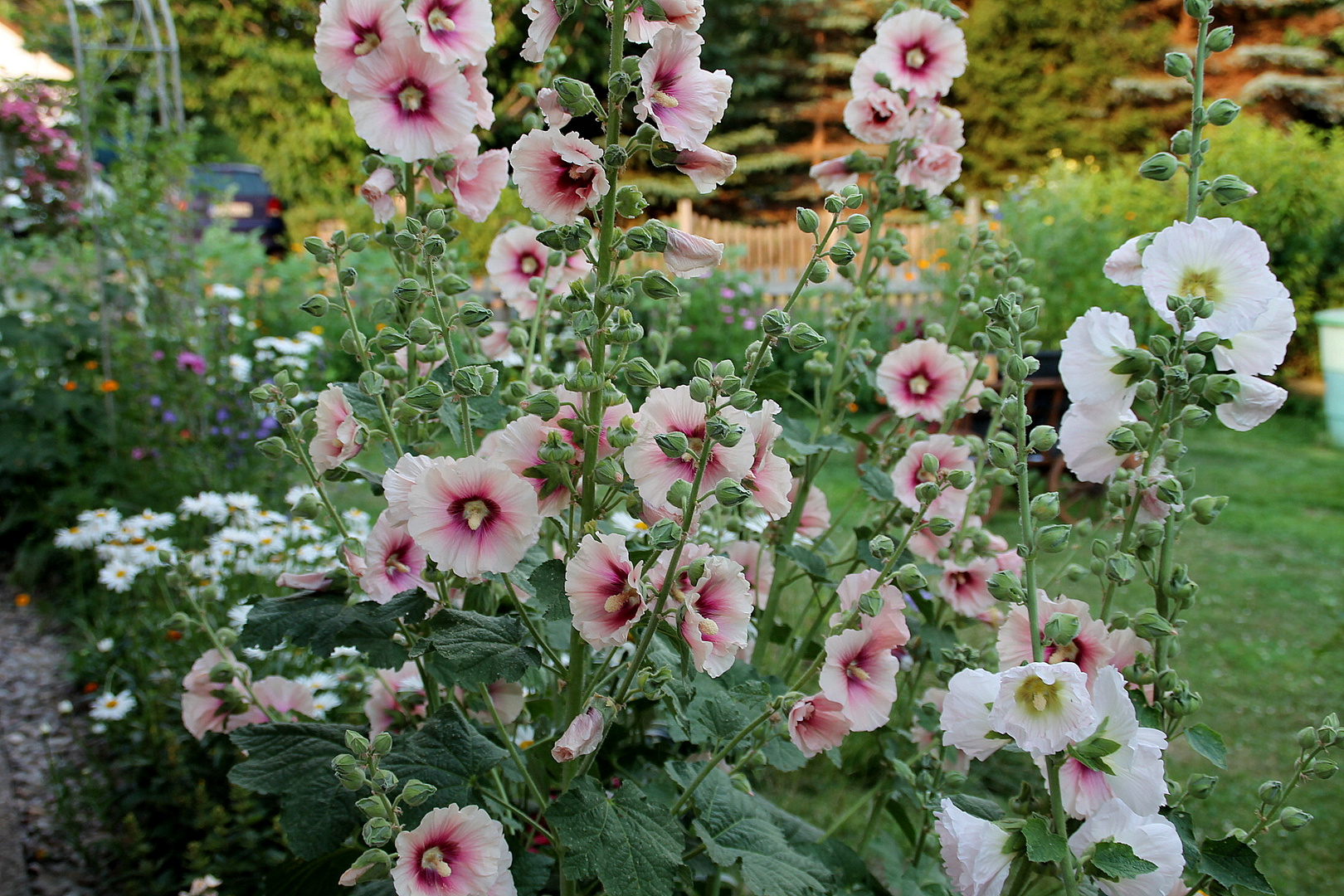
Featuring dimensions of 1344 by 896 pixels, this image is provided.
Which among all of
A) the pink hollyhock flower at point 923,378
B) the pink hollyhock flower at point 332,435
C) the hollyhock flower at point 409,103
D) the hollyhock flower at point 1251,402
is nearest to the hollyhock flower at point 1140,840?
the hollyhock flower at point 1251,402

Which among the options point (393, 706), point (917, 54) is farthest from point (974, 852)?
point (917, 54)

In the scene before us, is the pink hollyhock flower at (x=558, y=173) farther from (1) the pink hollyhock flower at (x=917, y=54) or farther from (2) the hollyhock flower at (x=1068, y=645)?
(1) the pink hollyhock flower at (x=917, y=54)

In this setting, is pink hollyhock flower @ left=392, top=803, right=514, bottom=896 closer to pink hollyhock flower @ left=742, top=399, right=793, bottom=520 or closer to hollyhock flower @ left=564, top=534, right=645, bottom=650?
hollyhock flower @ left=564, top=534, right=645, bottom=650

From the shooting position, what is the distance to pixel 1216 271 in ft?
3.02

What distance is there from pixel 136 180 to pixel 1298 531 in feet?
17.9

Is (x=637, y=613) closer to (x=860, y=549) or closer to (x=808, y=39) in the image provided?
(x=860, y=549)

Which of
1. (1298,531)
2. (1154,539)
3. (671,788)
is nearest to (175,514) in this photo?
(671,788)

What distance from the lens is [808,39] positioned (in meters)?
17.6

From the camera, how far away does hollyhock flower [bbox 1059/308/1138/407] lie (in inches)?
36.1

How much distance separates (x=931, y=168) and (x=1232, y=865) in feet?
3.25

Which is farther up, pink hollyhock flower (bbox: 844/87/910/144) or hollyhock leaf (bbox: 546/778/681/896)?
pink hollyhock flower (bbox: 844/87/910/144)

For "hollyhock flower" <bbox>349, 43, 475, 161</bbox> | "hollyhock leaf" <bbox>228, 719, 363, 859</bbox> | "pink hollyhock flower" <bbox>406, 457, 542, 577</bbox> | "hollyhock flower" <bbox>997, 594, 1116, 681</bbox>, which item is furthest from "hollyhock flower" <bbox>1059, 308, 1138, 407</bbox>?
"hollyhock leaf" <bbox>228, 719, 363, 859</bbox>

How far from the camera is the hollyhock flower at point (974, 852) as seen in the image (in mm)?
809

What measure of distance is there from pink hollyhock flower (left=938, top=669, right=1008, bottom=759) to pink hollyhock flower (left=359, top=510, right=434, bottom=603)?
546mm
